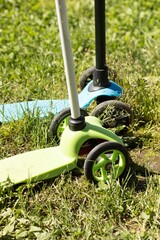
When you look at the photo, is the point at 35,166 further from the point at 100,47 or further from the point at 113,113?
the point at 100,47

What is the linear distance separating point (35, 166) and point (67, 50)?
59cm

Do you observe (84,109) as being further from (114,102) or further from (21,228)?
(21,228)

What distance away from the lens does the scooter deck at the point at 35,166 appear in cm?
213

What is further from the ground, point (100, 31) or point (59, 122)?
point (100, 31)

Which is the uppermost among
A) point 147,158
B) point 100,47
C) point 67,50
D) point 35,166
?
point 67,50

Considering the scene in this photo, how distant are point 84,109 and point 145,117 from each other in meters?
0.37

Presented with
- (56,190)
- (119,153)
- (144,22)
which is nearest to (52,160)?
(56,190)

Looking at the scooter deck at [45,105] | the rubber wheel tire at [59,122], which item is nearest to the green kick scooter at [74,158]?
the rubber wheel tire at [59,122]

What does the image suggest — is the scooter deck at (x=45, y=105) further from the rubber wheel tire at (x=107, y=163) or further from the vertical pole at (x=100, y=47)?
the rubber wheel tire at (x=107, y=163)

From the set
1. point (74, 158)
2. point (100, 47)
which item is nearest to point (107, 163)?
point (74, 158)

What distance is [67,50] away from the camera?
1.96m

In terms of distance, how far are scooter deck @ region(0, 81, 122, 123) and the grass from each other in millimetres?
53

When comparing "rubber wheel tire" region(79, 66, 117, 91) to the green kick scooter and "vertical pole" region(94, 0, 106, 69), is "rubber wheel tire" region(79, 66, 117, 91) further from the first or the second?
the green kick scooter

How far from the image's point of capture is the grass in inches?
76.8
